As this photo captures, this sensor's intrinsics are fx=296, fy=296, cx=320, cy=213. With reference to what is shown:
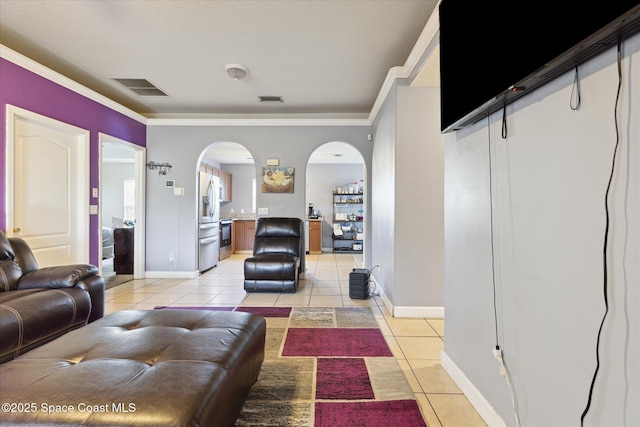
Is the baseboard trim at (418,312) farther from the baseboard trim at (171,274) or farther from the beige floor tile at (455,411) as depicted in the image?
the baseboard trim at (171,274)

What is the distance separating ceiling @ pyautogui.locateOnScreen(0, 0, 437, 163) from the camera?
233 centimetres

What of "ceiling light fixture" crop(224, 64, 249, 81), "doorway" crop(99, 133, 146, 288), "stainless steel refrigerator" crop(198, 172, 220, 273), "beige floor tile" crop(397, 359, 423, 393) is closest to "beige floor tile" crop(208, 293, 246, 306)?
"stainless steel refrigerator" crop(198, 172, 220, 273)

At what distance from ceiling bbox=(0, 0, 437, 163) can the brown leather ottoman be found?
234 cm

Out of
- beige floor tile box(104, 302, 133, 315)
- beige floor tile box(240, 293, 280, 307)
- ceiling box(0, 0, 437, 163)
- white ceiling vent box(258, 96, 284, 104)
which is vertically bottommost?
beige floor tile box(240, 293, 280, 307)

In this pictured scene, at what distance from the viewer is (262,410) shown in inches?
61.1

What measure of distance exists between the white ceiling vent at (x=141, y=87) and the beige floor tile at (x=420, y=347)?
409 centimetres

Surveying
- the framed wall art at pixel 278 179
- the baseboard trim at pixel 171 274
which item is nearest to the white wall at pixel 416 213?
the framed wall art at pixel 278 179

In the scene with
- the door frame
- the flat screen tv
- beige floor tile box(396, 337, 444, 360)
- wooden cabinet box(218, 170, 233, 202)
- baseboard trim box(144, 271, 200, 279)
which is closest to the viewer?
the flat screen tv

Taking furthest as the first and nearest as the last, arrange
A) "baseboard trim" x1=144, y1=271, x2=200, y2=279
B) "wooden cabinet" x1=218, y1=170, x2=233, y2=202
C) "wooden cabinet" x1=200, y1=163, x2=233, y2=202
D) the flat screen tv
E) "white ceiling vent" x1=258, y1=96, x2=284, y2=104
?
"wooden cabinet" x1=218, y1=170, x2=233, y2=202 → "wooden cabinet" x1=200, y1=163, x2=233, y2=202 → "baseboard trim" x1=144, y1=271, x2=200, y2=279 → "white ceiling vent" x1=258, y1=96, x2=284, y2=104 → the flat screen tv

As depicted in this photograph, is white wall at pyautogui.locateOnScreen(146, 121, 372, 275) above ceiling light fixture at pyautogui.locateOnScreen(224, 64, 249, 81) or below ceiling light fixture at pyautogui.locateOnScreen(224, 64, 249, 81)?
below

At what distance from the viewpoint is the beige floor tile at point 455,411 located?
1.49 m

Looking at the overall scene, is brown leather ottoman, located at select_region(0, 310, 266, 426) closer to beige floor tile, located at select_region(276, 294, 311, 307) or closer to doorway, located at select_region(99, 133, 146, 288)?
beige floor tile, located at select_region(276, 294, 311, 307)

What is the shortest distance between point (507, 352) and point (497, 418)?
0.35m

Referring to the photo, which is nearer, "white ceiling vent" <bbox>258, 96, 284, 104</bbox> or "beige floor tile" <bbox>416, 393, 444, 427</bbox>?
"beige floor tile" <bbox>416, 393, 444, 427</bbox>
